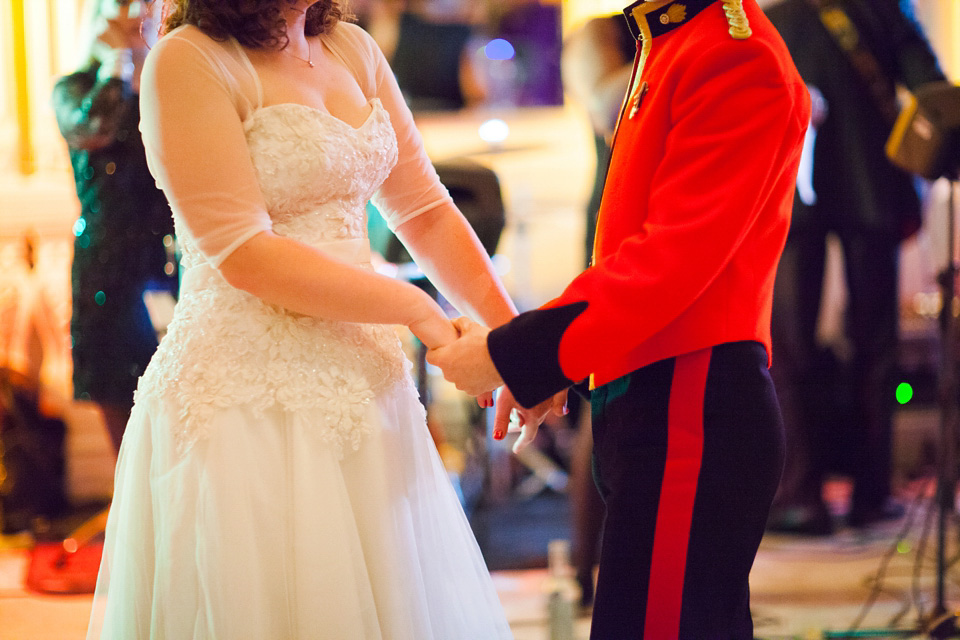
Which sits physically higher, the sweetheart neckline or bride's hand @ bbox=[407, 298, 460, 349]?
the sweetheart neckline

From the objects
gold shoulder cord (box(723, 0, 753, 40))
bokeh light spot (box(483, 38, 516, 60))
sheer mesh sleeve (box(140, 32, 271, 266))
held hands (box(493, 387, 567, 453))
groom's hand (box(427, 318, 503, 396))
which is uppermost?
bokeh light spot (box(483, 38, 516, 60))

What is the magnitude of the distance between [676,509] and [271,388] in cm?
57

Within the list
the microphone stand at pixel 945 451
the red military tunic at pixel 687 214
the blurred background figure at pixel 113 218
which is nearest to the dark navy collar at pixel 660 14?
the red military tunic at pixel 687 214

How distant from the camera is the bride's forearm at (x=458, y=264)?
56.2 inches

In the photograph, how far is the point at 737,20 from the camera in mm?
1086

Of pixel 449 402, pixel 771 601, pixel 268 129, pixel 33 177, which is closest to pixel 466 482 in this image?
pixel 449 402

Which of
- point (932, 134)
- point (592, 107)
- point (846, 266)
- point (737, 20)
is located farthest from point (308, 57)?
point (846, 266)

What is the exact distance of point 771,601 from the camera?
8.51ft

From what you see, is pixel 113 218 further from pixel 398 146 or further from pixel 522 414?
pixel 522 414

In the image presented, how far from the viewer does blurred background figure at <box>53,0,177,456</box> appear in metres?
2.17

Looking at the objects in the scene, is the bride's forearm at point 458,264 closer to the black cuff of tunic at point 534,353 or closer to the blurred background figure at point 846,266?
the black cuff of tunic at point 534,353

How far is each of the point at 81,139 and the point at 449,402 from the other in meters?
2.40

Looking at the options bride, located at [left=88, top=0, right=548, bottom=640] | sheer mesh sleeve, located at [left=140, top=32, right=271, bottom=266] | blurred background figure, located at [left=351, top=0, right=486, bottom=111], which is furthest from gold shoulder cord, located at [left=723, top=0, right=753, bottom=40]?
blurred background figure, located at [left=351, top=0, right=486, bottom=111]

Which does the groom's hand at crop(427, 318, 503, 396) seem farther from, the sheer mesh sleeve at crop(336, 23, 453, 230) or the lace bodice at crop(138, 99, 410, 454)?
the sheer mesh sleeve at crop(336, 23, 453, 230)
